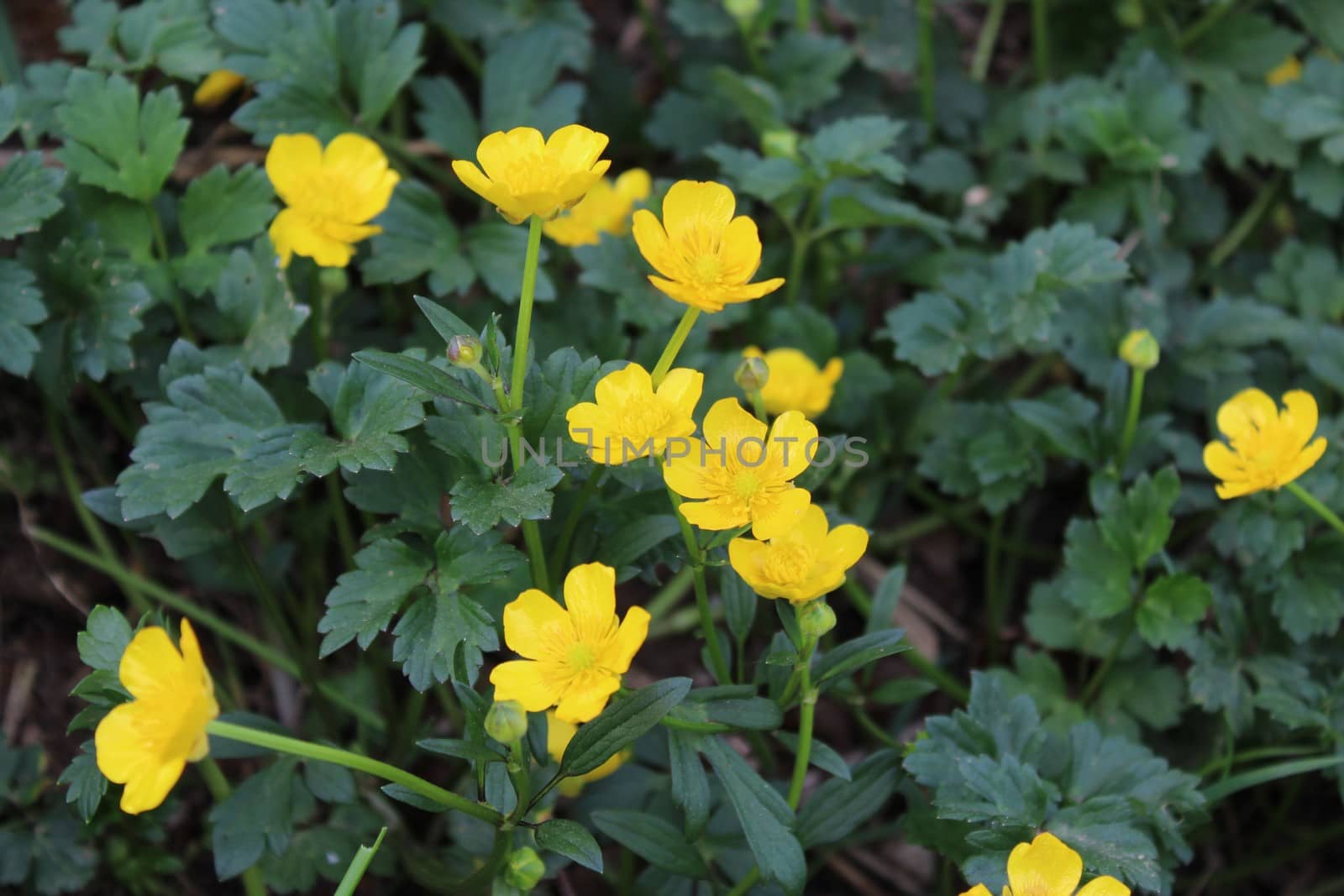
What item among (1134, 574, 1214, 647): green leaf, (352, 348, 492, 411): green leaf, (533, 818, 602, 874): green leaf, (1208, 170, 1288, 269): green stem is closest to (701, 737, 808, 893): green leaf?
(533, 818, 602, 874): green leaf

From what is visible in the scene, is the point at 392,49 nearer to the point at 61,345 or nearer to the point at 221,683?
the point at 61,345

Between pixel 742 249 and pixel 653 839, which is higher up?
pixel 742 249

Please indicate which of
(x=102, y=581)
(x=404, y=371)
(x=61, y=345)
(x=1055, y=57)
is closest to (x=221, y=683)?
(x=102, y=581)

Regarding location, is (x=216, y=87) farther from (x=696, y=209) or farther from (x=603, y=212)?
(x=696, y=209)

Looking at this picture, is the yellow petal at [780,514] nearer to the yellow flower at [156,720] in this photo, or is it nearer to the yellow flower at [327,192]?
the yellow flower at [156,720]

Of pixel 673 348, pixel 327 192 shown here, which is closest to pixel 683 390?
pixel 673 348

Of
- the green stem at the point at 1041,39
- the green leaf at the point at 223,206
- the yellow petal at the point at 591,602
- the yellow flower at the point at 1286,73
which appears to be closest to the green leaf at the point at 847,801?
the yellow petal at the point at 591,602

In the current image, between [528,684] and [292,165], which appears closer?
[528,684]
